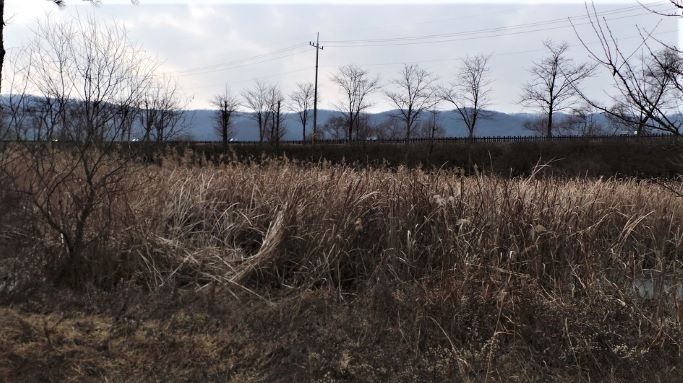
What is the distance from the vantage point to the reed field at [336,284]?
327 centimetres

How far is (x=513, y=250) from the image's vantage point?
423 cm

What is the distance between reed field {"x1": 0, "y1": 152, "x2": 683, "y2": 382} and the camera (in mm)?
3270

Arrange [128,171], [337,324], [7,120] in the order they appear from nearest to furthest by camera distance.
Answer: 1. [337,324]
2. [7,120]
3. [128,171]

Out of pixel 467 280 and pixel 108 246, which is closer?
pixel 467 280

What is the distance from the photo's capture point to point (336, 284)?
4.50 m

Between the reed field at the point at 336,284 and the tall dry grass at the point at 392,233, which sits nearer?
the reed field at the point at 336,284

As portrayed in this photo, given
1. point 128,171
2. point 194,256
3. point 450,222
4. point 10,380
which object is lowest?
point 10,380

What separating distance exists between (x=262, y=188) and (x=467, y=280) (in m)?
3.04

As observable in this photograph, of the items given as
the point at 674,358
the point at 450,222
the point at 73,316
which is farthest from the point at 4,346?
the point at 674,358

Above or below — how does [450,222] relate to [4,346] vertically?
above

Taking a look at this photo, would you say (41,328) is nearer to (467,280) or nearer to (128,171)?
(128,171)

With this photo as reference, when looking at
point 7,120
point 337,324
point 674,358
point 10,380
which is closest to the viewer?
point 10,380

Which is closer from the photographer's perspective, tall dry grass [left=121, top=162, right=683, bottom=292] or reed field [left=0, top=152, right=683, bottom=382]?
reed field [left=0, top=152, right=683, bottom=382]

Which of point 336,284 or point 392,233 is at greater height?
point 392,233
